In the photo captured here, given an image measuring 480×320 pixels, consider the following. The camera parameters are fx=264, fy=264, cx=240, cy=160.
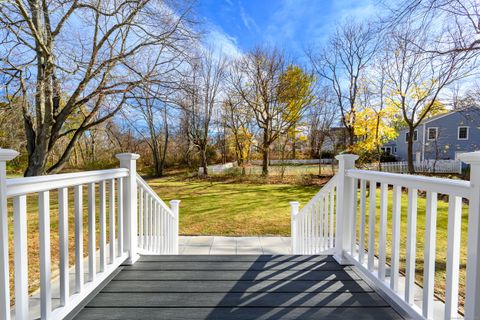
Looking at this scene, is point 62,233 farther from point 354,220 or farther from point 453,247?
point 354,220

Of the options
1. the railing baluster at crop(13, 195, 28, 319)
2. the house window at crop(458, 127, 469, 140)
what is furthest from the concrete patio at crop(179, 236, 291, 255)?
the house window at crop(458, 127, 469, 140)

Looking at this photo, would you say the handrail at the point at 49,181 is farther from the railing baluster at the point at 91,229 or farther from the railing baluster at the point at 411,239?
the railing baluster at the point at 411,239

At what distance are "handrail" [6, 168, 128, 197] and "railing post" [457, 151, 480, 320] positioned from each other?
185cm

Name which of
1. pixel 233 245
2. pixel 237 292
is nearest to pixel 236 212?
pixel 233 245

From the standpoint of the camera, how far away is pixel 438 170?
16.2 m

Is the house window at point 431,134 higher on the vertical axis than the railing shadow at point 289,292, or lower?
higher

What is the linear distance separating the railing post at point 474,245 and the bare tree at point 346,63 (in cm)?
1435

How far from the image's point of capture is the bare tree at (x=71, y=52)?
601 centimetres

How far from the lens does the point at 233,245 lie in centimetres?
458

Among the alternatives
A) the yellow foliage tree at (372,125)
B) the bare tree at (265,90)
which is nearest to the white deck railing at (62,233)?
the bare tree at (265,90)

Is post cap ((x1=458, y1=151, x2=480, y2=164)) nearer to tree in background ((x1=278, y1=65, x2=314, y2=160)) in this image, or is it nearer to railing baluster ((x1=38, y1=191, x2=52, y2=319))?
railing baluster ((x1=38, y1=191, x2=52, y2=319))

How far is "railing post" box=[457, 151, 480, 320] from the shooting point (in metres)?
1.02

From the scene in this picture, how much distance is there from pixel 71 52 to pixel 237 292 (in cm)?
759

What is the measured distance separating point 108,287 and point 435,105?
52.6ft
